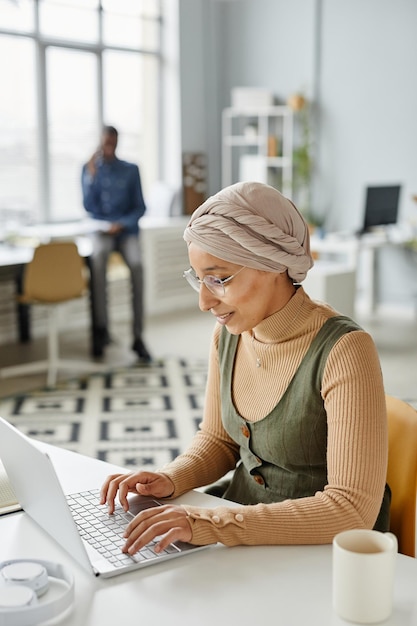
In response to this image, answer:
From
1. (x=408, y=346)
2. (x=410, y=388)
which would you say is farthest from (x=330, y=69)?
(x=410, y=388)

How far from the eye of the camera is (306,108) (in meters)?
8.06

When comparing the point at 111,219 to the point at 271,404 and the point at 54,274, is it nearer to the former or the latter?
the point at 54,274

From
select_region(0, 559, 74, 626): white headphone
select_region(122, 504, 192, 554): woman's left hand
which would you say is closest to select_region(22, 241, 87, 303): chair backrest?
select_region(122, 504, 192, 554): woman's left hand

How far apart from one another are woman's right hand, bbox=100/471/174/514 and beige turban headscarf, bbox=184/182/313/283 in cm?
42

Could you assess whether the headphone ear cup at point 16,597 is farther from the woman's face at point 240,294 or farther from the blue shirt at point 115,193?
the blue shirt at point 115,193

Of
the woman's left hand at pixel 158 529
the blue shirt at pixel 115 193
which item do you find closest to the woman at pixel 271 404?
the woman's left hand at pixel 158 529

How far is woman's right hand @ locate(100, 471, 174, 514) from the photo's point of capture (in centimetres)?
151

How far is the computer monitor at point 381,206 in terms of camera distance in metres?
7.04

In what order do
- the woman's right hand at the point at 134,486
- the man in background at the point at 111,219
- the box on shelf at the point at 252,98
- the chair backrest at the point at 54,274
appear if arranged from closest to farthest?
1. the woman's right hand at the point at 134,486
2. the chair backrest at the point at 54,274
3. the man in background at the point at 111,219
4. the box on shelf at the point at 252,98

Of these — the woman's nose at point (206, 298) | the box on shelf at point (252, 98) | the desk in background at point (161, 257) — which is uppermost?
the box on shelf at point (252, 98)

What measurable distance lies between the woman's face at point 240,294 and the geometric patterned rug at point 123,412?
2.35 metres

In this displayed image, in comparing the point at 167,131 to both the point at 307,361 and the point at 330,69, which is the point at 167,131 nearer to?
the point at 330,69

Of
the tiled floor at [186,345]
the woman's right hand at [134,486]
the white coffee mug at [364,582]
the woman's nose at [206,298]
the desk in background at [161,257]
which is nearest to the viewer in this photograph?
the white coffee mug at [364,582]

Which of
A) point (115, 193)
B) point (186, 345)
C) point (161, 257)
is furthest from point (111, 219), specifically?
point (161, 257)
